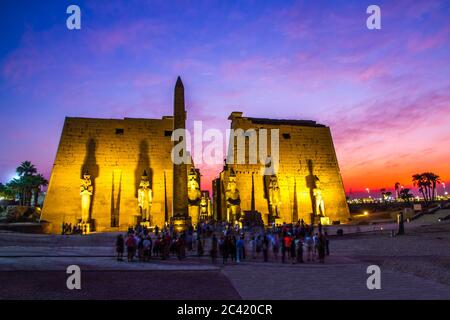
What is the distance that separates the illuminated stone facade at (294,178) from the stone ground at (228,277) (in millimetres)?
16544

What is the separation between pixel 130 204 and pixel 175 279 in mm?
20424

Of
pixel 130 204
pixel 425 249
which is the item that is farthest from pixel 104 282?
pixel 130 204

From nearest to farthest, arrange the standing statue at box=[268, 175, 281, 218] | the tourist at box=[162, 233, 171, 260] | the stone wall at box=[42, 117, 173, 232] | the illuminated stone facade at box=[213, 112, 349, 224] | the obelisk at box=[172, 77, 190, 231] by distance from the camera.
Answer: the tourist at box=[162, 233, 171, 260], the obelisk at box=[172, 77, 190, 231], the stone wall at box=[42, 117, 173, 232], the standing statue at box=[268, 175, 281, 218], the illuminated stone facade at box=[213, 112, 349, 224]

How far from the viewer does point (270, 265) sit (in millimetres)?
10430

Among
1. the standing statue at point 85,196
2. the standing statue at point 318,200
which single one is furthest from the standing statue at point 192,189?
the standing statue at point 318,200

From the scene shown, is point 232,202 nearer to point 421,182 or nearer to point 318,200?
point 318,200

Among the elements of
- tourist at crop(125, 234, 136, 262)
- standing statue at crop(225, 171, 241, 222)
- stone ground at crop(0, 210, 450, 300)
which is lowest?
stone ground at crop(0, 210, 450, 300)

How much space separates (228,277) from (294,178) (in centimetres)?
2376

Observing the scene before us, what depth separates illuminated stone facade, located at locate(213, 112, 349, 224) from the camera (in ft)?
98.5

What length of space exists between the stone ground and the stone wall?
13.8 m

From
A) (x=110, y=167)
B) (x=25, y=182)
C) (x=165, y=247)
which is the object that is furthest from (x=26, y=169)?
(x=165, y=247)

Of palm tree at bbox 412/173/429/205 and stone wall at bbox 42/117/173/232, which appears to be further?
palm tree at bbox 412/173/429/205

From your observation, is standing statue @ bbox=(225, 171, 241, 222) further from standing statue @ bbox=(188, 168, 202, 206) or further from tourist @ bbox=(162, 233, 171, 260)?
tourist @ bbox=(162, 233, 171, 260)

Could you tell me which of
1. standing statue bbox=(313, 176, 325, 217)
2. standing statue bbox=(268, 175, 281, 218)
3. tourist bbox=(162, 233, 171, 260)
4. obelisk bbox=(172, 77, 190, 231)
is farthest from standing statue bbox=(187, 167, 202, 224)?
tourist bbox=(162, 233, 171, 260)
